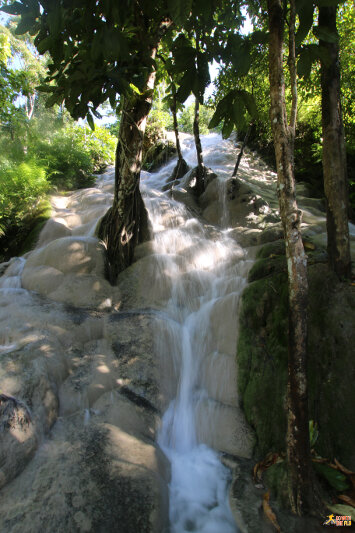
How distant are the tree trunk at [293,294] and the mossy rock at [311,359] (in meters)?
0.56

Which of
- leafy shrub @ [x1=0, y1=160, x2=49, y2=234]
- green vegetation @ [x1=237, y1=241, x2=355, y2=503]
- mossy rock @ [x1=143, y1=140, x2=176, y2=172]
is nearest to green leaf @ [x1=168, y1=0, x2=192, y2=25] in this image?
green vegetation @ [x1=237, y1=241, x2=355, y2=503]

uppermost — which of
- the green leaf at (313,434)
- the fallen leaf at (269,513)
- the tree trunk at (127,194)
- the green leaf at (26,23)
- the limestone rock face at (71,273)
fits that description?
the green leaf at (26,23)

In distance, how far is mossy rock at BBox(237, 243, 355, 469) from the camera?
2.63 meters

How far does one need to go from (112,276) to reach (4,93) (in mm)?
5092

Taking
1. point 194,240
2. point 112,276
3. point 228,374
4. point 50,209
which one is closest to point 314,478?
point 228,374

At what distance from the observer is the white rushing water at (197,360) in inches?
101

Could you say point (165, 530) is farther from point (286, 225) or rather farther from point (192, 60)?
point (192, 60)

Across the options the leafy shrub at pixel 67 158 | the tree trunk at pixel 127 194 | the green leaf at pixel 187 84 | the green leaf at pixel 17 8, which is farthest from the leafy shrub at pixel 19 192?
the green leaf at pixel 187 84

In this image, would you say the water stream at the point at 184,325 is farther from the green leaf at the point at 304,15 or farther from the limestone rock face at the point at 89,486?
the green leaf at the point at 304,15

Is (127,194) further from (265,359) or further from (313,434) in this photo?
(313,434)

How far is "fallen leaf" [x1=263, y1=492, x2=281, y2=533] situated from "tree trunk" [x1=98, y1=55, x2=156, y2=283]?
353cm

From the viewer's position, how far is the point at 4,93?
265 inches

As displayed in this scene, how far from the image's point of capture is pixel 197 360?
382cm

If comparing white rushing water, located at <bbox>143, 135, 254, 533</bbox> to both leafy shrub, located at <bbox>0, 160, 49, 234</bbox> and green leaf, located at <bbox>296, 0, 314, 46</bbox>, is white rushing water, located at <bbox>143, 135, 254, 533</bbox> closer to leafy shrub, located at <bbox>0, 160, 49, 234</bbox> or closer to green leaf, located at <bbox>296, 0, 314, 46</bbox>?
green leaf, located at <bbox>296, 0, 314, 46</bbox>
